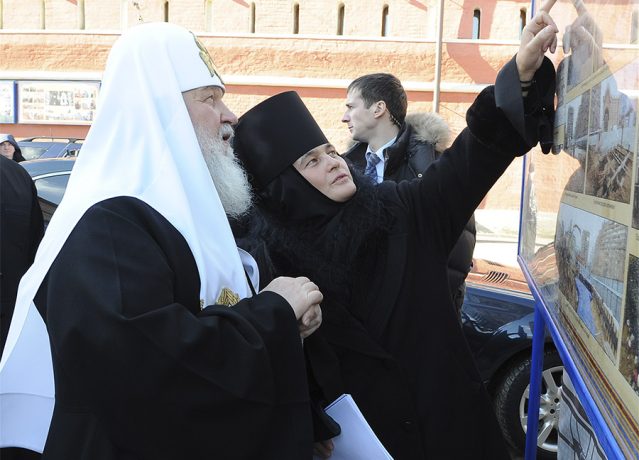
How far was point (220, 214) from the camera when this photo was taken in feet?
5.75

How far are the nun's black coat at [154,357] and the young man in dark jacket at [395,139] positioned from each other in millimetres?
1840

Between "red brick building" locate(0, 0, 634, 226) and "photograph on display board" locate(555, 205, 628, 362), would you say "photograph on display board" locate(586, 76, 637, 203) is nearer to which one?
"photograph on display board" locate(555, 205, 628, 362)

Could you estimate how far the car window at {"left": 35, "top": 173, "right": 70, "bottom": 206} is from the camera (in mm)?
4527

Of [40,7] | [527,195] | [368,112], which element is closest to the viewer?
[527,195]

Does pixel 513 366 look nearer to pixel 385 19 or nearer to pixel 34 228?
pixel 34 228

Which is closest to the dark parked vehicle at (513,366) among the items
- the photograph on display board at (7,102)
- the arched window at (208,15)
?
the arched window at (208,15)

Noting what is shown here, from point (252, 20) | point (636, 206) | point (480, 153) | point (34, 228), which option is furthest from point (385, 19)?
point (636, 206)

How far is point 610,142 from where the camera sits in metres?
1.24

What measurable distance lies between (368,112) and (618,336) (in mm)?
2911

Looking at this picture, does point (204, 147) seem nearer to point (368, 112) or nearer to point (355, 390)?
point (355, 390)

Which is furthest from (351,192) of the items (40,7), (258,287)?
(40,7)

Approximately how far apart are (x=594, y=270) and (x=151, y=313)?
93 cm

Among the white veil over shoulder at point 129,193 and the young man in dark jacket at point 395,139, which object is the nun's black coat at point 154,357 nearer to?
the white veil over shoulder at point 129,193

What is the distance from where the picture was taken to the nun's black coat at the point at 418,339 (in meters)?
2.04
